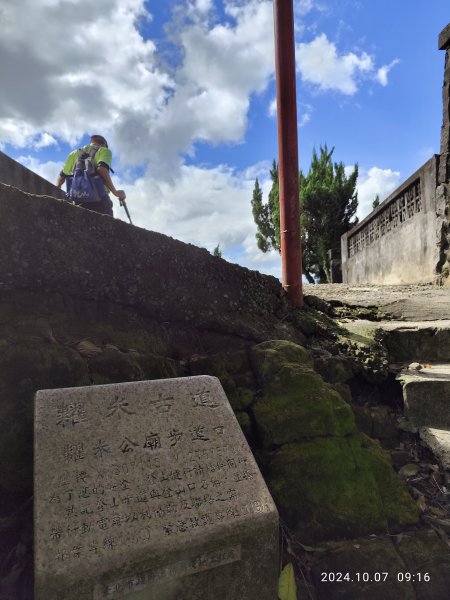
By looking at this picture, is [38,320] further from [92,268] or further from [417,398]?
[417,398]

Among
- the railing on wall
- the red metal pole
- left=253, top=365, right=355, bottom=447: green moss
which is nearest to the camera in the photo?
Result: left=253, top=365, right=355, bottom=447: green moss

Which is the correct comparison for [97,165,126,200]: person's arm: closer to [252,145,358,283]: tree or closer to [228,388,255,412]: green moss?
[228,388,255,412]: green moss

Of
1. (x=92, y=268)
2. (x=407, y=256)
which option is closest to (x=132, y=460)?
(x=92, y=268)

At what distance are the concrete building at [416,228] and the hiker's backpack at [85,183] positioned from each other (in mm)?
5140

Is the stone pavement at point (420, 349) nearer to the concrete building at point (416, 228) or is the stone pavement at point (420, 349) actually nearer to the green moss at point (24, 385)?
the concrete building at point (416, 228)

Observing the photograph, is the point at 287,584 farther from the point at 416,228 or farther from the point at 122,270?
the point at 416,228

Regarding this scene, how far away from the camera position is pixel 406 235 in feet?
24.1

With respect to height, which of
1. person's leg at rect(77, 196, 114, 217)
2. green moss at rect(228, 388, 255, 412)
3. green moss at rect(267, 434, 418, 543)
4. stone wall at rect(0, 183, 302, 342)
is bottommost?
green moss at rect(267, 434, 418, 543)

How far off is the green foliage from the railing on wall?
21.8ft

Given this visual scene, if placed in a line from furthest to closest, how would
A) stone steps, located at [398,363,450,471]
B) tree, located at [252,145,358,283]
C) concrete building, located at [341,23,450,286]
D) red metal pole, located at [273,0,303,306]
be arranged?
tree, located at [252,145,358,283] < concrete building, located at [341,23,450,286] < red metal pole, located at [273,0,303,306] < stone steps, located at [398,363,450,471]

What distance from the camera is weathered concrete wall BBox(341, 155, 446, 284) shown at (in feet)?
20.4

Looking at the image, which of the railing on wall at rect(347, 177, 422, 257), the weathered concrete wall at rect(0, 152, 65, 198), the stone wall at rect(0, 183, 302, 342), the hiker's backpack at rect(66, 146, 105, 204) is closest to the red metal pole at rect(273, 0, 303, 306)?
the stone wall at rect(0, 183, 302, 342)

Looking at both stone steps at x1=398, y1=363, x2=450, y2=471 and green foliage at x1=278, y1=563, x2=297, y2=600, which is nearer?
green foliage at x1=278, y1=563, x2=297, y2=600

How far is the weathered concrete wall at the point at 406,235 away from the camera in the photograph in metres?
6.21
